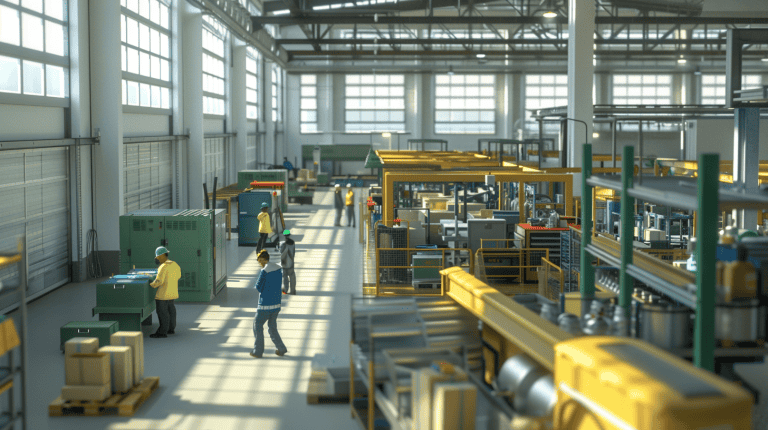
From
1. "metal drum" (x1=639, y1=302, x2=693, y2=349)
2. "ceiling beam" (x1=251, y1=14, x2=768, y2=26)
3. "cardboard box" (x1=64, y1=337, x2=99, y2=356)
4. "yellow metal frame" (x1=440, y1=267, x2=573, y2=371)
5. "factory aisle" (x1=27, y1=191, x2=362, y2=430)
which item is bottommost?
"factory aisle" (x1=27, y1=191, x2=362, y2=430)

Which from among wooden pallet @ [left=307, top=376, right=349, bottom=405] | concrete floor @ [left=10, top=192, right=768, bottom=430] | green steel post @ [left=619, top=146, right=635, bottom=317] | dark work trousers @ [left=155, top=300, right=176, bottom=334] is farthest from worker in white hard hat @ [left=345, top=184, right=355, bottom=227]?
green steel post @ [left=619, top=146, right=635, bottom=317]

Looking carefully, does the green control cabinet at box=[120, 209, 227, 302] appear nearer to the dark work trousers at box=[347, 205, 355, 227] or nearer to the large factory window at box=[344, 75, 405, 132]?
the dark work trousers at box=[347, 205, 355, 227]

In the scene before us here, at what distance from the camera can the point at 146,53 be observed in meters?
19.1

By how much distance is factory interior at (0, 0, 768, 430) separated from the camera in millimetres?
4633

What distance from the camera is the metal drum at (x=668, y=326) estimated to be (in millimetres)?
4801


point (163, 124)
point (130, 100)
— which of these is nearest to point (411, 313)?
point (130, 100)

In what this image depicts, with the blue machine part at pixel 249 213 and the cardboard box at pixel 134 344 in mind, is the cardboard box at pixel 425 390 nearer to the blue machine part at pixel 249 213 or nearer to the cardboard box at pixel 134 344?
the cardboard box at pixel 134 344

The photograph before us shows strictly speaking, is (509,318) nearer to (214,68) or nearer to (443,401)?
(443,401)

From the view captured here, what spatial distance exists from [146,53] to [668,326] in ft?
57.2

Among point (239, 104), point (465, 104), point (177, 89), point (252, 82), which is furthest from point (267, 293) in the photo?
point (465, 104)

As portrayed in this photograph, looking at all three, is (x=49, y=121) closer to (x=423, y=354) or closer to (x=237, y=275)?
(x=237, y=275)

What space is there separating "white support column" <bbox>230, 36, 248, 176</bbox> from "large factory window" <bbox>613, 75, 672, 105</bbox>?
24.2 meters

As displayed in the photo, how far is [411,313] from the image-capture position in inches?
275

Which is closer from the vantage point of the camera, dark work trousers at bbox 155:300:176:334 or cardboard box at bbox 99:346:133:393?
cardboard box at bbox 99:346:133:393
